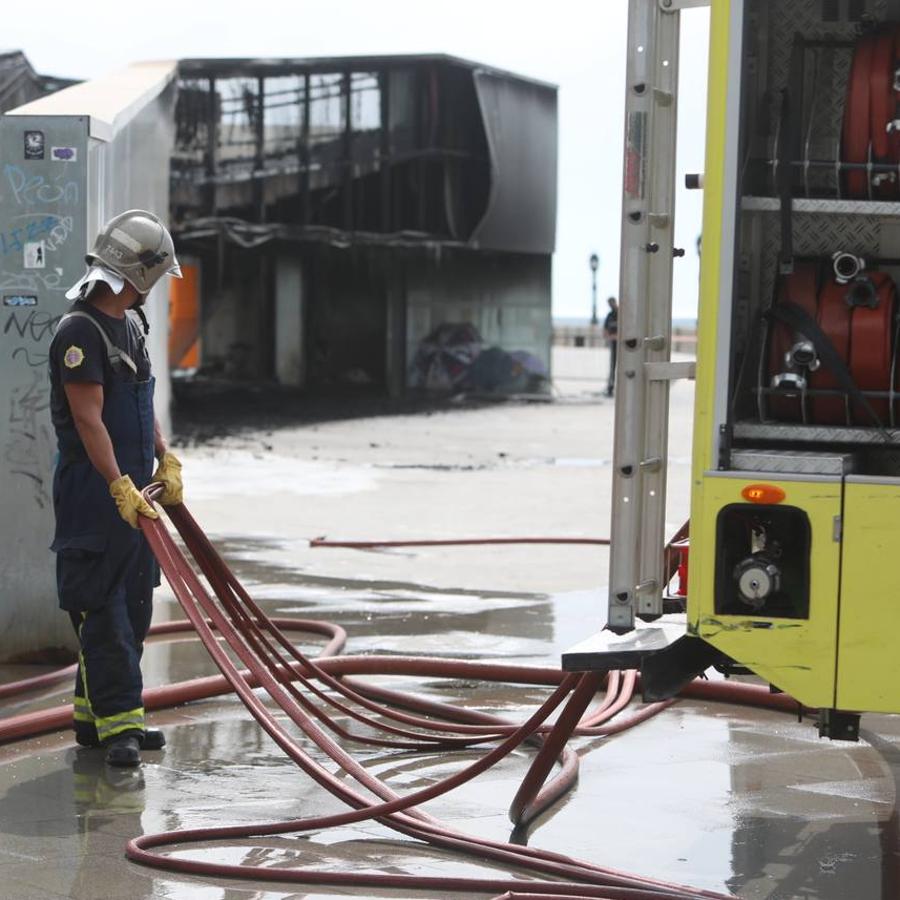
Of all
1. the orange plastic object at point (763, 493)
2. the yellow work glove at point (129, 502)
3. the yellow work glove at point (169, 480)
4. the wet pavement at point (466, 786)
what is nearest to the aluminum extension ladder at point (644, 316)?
the orange plastic object at point (763, 493)

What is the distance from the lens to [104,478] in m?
6.44

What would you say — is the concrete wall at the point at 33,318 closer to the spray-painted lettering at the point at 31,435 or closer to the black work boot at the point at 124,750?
the spray-painted lettering at the point at 31,435

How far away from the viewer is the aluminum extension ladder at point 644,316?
529 cm

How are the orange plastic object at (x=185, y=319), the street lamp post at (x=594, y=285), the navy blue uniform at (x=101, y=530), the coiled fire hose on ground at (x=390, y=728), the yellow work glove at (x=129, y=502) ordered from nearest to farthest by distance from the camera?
the coiled fire hose on ground at (x=390, y=728) → the yellow work glove at (x=129, y=502) → the navy blue uniform at (x=101, y=530) → the orange plastic object at (x=185, y=319) → the street lamp post at (x=594, y=285)

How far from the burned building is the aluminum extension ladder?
27.3 metres

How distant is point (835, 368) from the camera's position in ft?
→ 16.6

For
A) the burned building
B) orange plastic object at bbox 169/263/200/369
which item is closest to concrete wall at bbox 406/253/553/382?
the burned building

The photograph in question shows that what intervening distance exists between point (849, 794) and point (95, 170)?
15.1 ft

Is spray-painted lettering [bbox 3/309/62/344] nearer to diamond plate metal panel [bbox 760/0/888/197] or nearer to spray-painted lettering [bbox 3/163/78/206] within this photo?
spray-painted lettering [bbox 3/163/78/206]

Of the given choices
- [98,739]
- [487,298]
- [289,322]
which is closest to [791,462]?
[98,739]

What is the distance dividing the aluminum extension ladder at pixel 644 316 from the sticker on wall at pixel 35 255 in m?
3.80

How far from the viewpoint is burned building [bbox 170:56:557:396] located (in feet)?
112

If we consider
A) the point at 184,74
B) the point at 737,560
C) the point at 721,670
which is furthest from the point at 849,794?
the point at 184,74

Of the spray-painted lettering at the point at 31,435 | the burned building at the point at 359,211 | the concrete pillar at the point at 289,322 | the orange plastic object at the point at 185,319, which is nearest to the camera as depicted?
the spray-painted lettering at the point at 31,435
